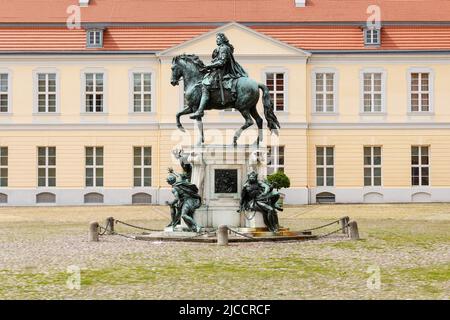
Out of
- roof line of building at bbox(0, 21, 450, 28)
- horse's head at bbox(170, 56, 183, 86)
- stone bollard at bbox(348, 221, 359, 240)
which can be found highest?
roof line of building at bbox(0, 21, 450, 28)

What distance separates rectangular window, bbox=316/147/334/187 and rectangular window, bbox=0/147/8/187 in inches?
602

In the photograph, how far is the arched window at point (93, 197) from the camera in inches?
1661

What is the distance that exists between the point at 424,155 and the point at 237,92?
2443cm

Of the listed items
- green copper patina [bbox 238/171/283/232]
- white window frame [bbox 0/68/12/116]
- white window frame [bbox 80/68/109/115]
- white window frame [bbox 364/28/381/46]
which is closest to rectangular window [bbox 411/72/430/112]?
white window frame [bbox 364/28/381/46]

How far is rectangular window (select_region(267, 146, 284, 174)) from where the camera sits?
41.8 metres

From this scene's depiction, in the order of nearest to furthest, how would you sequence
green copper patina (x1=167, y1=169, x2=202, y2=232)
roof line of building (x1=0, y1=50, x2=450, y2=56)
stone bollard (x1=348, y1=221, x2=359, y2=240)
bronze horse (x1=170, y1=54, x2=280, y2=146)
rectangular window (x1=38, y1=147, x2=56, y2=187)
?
green copper patina (x1=167, y1=169, x2=202, y2=232), stone bollard (x1=348, y1=221, x2=359, y2=240), bronze horse (x1=170, y1=54, x2=280, y2=146), roof line of building (x1=0, y1=50, x2=450, y2=56), rectangular window (x1=38, y1=147, x2=56, y2=187)

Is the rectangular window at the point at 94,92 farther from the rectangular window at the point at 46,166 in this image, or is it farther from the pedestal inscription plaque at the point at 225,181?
the pedestal inscription plaque at the point at 225,181

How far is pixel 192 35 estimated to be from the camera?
4312cm

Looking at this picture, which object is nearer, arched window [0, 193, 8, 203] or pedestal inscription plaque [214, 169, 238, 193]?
pedestal inscription plaque [214, 169, 238, 193]

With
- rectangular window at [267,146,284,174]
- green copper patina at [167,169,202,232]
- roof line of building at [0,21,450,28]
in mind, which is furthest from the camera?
roof line of building at [0,21,450,28]

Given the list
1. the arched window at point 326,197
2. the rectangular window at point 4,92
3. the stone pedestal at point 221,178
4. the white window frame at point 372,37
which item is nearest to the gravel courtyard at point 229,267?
the stone pedestal at point 221,178

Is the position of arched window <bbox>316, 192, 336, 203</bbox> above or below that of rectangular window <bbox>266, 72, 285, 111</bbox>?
below

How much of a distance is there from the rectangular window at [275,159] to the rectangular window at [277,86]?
6.45 ft

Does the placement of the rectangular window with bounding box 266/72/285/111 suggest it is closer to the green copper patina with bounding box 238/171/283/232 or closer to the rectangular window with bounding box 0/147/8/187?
the rectangular window with bounding box 0/147/8/187
